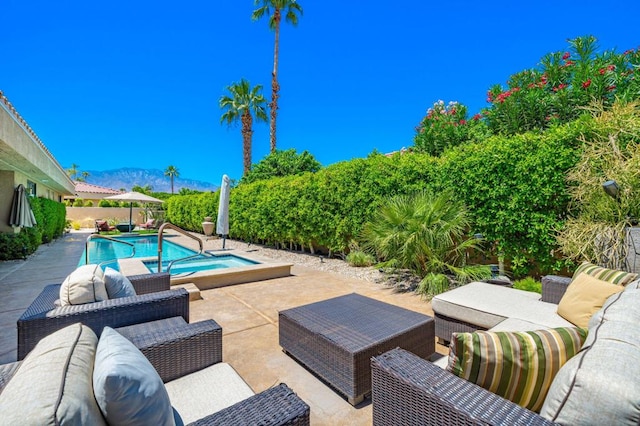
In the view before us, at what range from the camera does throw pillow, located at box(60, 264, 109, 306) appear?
9.66ft

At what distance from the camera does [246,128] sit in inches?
976

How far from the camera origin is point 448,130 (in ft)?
42.2

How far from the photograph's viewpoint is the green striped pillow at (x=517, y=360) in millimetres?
1551

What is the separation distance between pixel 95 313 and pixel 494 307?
396 centimetres

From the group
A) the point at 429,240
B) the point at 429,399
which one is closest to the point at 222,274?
the point at 429,240

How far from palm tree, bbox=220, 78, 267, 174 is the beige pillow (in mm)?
23515

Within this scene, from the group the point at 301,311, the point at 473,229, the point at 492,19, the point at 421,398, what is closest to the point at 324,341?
the point at 301,311

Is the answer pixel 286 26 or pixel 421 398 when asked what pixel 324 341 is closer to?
pixel 421 398

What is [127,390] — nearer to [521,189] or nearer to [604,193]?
[604,193]

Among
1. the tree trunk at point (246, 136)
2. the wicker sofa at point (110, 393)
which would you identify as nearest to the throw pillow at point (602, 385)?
the wicker sofa at point (110, 393)

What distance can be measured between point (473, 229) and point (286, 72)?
65.8ft

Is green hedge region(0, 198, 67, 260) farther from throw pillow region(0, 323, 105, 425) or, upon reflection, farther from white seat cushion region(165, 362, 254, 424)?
throw pillow region(0, 323, 105, 425)

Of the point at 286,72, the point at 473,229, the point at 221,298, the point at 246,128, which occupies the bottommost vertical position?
the point at 221,298

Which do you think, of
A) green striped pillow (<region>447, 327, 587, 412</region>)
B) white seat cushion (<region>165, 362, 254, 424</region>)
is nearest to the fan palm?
green striped pillow (<region>447, 327, 587, 412</region>)
